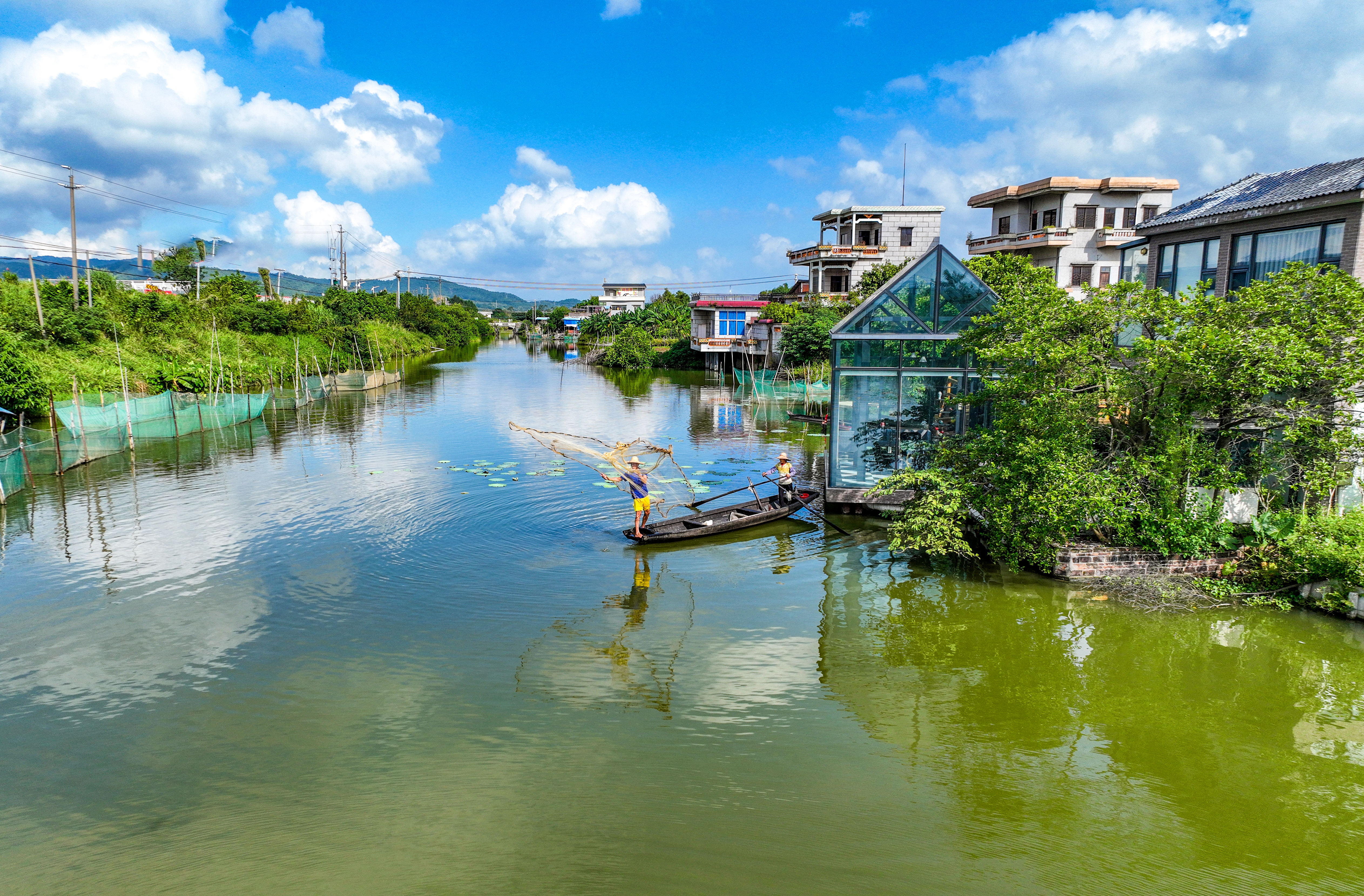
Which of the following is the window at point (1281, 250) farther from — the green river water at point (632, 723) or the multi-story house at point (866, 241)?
the multi-story house at point (866, 241)

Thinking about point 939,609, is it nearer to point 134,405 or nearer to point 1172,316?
point 1172,316

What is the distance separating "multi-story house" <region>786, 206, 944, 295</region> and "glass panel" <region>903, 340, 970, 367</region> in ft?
161

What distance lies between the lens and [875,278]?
2026 inches

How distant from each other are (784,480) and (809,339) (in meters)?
33.9

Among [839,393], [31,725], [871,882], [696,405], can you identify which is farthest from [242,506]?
[696,405]

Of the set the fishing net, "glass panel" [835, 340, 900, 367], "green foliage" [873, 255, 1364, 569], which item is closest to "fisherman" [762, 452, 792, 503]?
the fishing net

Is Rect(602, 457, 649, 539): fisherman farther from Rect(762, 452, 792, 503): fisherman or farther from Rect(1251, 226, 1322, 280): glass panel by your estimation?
Rect(1251, 226, 1322, 280): glass panel

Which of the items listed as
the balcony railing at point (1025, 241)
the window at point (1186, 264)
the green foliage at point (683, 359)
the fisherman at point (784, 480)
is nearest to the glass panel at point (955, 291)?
the window at point (1186, 264)

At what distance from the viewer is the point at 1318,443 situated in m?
12.3

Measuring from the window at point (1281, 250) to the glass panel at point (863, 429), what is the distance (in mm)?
8052

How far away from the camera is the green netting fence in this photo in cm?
1995

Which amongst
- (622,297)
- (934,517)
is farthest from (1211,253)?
(622,297)

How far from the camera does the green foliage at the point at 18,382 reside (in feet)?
78.1

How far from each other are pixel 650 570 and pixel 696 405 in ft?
100.0
